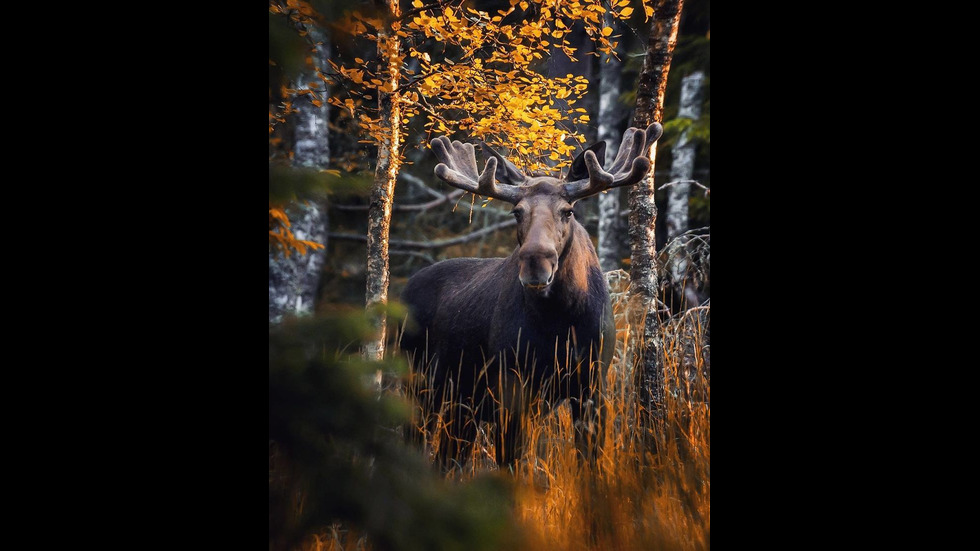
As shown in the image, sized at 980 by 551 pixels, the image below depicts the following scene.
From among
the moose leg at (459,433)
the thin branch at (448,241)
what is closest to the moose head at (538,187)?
the thin branch at (448,241)

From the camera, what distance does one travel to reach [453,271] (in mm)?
4898

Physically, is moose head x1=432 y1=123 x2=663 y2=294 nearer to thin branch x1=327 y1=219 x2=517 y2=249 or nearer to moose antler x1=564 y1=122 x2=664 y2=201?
moose antler x1=564 y1=122 x2=664 y2=201

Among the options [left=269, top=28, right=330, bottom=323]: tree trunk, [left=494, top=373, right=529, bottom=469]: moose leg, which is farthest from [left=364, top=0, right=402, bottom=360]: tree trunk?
[left=494, top=373, right=529, bottom=469]: moose leg

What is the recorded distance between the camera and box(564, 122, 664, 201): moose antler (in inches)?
118

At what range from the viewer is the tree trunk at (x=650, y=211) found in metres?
2.99

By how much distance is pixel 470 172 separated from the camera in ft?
12.5

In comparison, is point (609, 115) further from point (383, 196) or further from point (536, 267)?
point (383, 196)

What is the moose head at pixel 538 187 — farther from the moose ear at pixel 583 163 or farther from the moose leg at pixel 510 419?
the moose leg at pixel 510 419

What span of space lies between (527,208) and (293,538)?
7.37 ft

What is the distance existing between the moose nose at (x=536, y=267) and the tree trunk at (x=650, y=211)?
1.27 feet
